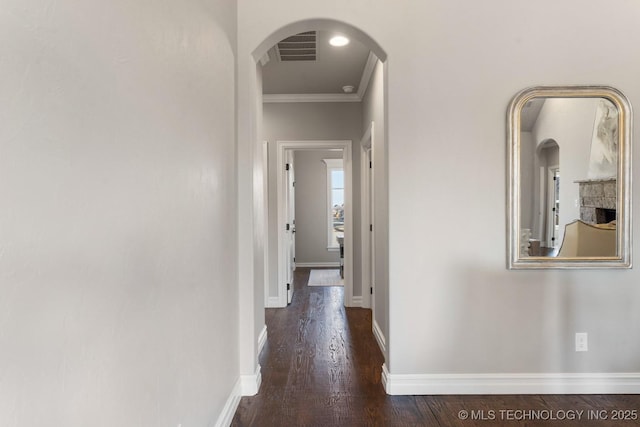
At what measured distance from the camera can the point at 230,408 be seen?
2.04 metres

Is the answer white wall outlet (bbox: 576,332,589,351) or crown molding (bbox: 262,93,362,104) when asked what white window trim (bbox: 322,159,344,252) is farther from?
white wall outlet (bbox: 576,332,589,351)

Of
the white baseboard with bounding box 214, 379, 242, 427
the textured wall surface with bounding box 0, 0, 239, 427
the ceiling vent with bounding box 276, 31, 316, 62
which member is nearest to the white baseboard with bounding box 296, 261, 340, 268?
the ceiling vent with bounding box 276, 31, 316, 62

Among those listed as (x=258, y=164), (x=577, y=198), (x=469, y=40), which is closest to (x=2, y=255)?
(x=258, y=164)

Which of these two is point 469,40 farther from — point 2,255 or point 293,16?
point 2,255

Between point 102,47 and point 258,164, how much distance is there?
5.92ft

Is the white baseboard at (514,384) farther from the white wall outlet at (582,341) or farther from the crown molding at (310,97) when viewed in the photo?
the crown molding at (310,97)

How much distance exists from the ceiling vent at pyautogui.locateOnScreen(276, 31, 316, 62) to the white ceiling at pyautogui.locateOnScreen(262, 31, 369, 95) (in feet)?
0.16

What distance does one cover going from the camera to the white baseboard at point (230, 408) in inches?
74.2

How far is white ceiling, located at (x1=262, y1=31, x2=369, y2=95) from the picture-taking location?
3.16 m

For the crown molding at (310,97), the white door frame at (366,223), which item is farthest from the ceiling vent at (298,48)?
the white door frame at (366,223)

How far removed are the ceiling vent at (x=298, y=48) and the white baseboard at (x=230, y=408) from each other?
98.3 inches

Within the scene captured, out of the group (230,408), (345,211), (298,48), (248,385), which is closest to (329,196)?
(345,211)

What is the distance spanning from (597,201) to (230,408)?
2.50 metres

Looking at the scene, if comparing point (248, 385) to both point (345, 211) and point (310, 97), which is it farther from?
point (310, 97)
